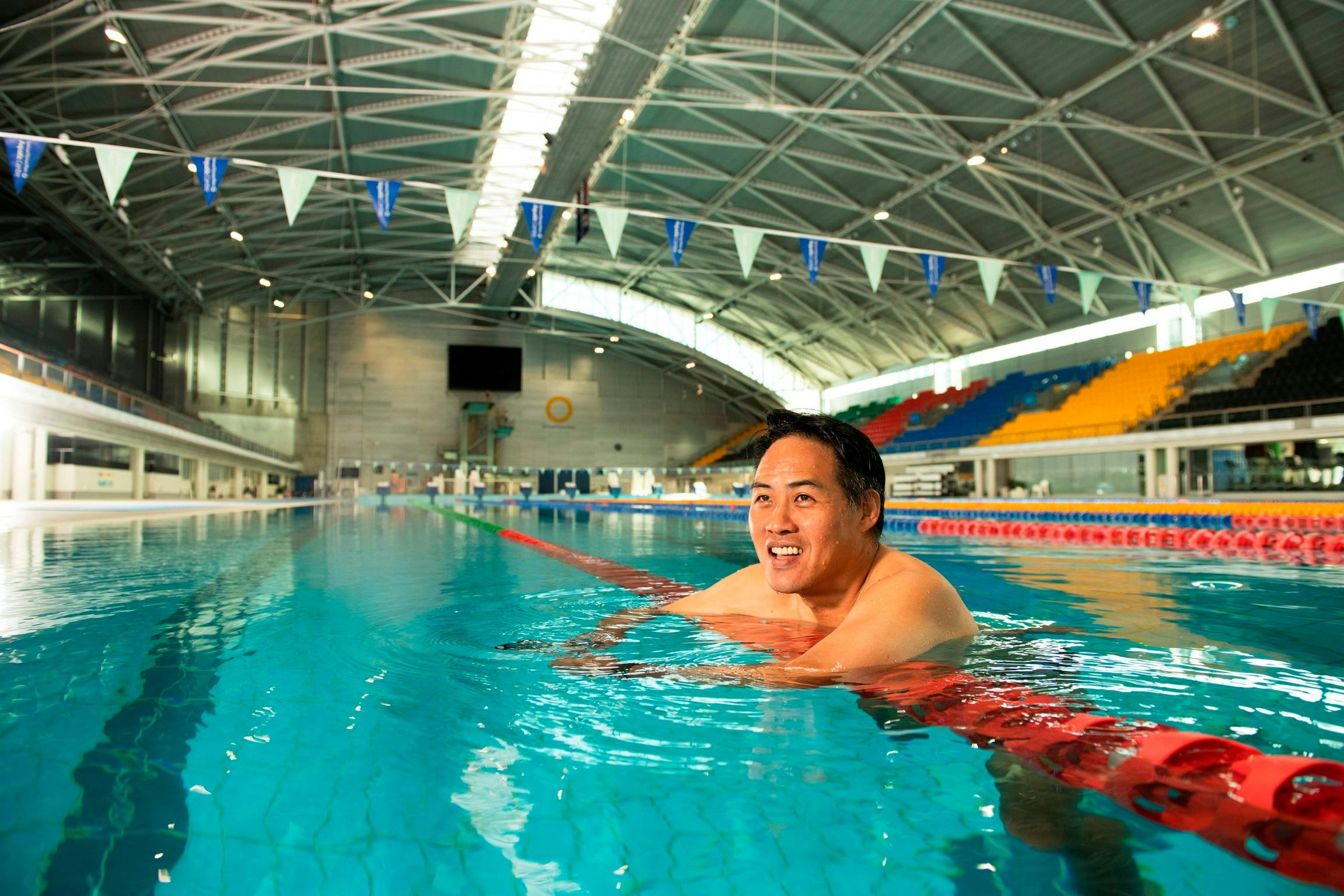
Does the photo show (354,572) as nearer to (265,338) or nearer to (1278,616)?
(1278,616)

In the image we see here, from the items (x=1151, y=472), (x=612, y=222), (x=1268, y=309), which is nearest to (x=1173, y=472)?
(x=1151, y=472)

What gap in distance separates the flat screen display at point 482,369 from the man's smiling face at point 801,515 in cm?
3546

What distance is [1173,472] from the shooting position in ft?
61.3

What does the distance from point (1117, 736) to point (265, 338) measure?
37.4 m

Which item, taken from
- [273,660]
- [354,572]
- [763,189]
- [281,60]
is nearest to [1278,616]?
[273,660]

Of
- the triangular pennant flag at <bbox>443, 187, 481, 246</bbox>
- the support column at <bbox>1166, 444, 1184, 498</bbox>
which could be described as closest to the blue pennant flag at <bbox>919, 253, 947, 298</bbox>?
the triangular pennant flag at <bbox>443, 187, 481, 246</bbox>

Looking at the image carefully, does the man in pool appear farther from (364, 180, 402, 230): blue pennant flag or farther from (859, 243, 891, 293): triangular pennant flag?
(859, 243, 891, 293): triangular pennant flag

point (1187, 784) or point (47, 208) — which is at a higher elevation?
point (47, 208)

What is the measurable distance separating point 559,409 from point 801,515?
3647cm

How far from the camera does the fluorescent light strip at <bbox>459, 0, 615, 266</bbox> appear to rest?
46.5 ft

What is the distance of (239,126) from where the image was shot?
58.4ft

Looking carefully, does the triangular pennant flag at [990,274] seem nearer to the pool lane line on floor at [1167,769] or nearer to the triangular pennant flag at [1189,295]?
the triangular pennant flag at [1189,295]

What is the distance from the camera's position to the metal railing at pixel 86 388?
13.9 meters

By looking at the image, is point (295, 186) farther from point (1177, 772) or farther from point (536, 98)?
point (1177, 772)
